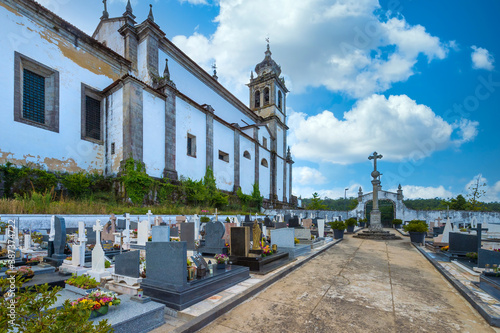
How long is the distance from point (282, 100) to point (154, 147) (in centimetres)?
2623

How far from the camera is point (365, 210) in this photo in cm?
3072

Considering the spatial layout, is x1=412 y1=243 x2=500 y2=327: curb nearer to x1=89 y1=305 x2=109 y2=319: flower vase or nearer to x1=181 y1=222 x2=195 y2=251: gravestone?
x1=89 y1=305 x2=109 y2=319: flower vase

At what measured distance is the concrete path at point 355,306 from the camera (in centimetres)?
342

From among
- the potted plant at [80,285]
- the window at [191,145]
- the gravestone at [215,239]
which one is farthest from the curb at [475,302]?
the window at [191,145]

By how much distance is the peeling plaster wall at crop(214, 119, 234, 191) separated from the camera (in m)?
22.9

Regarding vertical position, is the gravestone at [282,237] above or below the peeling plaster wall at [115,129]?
below

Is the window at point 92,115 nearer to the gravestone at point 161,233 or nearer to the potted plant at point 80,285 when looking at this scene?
the gravestone at point 161,233

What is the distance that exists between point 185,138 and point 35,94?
9.11m

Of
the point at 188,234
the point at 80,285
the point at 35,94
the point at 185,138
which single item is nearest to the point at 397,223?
the point at 185,138

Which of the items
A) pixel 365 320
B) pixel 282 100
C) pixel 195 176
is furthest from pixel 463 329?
pixel 282 100

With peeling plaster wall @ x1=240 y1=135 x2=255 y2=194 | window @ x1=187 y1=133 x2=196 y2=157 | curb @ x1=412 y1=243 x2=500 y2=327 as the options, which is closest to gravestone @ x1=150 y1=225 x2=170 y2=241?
curb @ x1=412 y1=243 x2=500 y2=327

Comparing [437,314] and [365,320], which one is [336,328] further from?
[437,314]

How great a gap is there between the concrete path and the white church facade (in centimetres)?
1328

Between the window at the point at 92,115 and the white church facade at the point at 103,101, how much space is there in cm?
6
